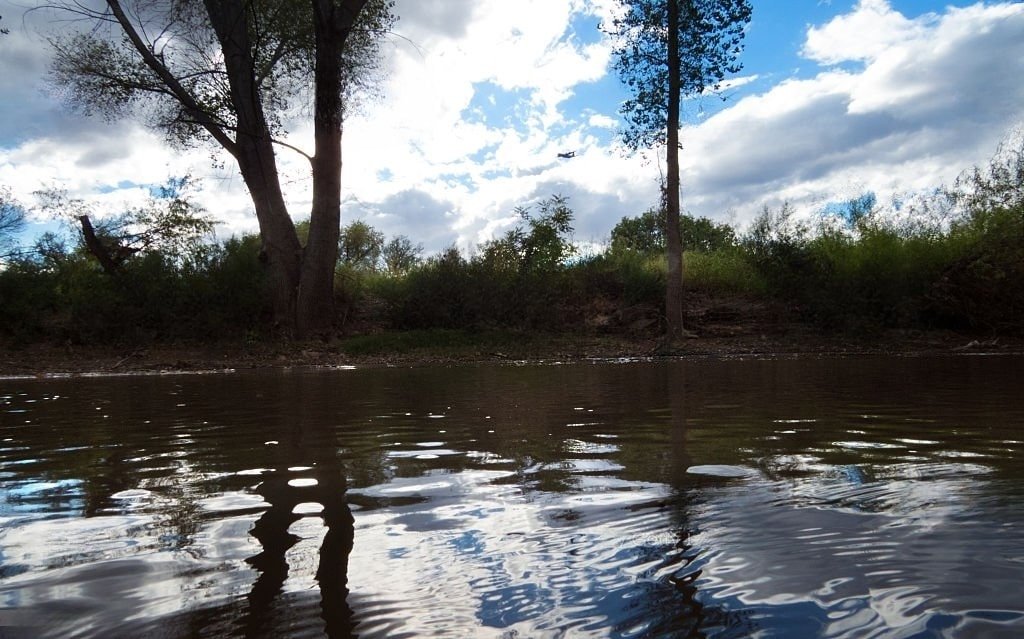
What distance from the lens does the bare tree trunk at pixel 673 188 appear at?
15022 millimetres

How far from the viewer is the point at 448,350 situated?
1441 cm

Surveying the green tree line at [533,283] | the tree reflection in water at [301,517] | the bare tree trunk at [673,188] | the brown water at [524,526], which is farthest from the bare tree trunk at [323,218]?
the tree reflection in water at [301,517]

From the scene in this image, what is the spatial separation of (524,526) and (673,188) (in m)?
14.3

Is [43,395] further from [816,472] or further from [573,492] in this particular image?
[816,472]

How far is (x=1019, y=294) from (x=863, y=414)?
42.9 ft

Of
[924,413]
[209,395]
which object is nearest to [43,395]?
[209,395]

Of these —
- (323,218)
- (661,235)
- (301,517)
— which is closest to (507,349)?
(323,218)

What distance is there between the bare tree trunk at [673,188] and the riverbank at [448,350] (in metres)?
0.97

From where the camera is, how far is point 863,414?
4.48 m

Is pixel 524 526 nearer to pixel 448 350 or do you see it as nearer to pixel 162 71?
pixel 448 350

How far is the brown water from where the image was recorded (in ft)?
4.52

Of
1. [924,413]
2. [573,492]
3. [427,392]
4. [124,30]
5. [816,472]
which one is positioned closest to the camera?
[573,492]

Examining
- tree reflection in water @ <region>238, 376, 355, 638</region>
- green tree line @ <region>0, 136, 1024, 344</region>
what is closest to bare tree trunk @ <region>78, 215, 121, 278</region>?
green tree line @ <region>0, 136, 1024, 344</region>

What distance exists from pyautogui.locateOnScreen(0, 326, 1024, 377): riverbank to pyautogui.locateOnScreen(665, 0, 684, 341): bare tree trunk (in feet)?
3.20
